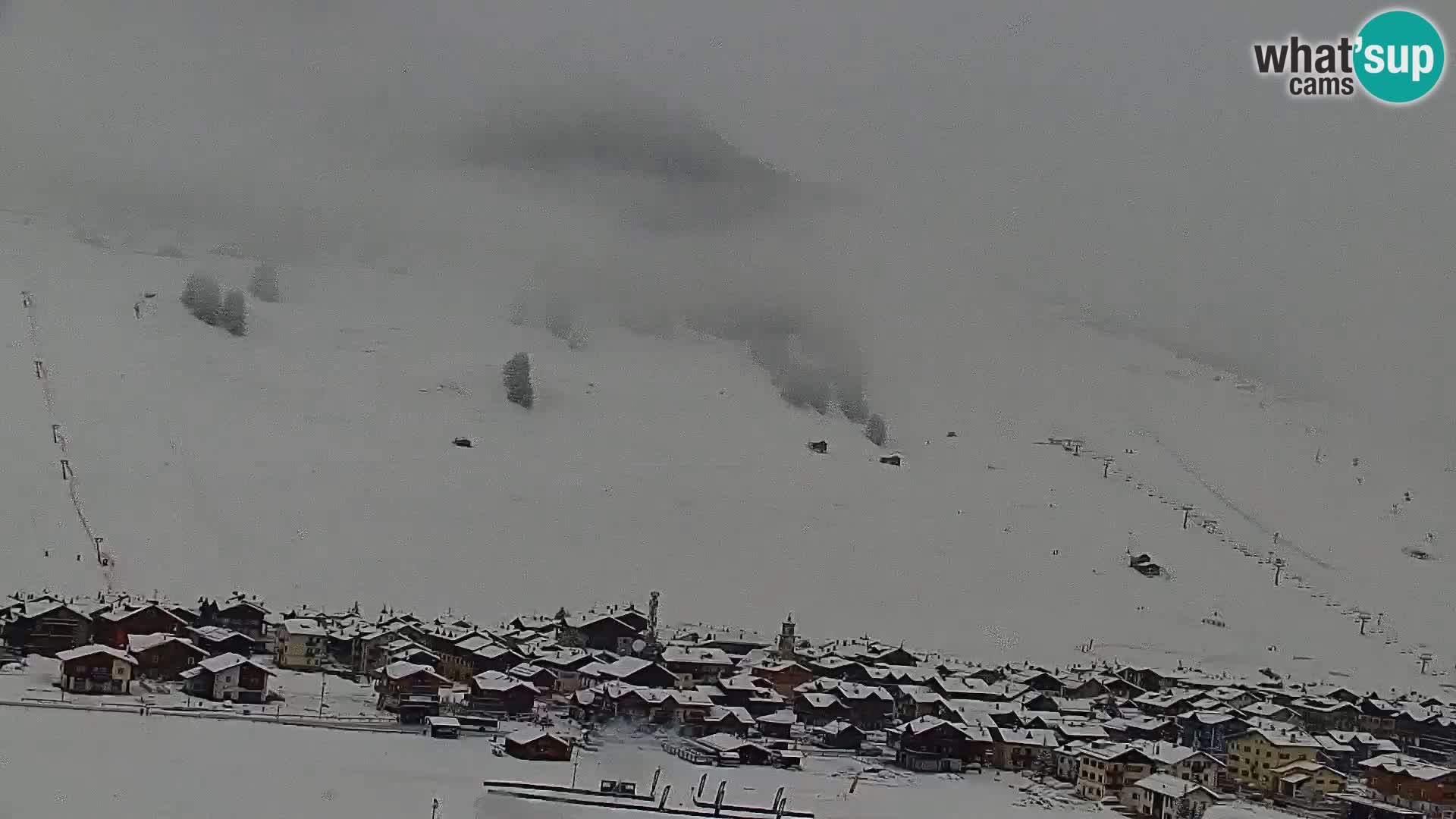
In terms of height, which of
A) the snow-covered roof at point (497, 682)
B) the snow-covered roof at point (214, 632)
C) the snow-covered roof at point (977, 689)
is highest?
the snow-covered roof at point (977, 689)

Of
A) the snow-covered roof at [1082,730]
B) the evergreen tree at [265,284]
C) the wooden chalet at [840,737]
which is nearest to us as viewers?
Result: the wooden chalet at [840,737]

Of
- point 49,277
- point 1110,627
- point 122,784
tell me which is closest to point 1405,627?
point 1110,627

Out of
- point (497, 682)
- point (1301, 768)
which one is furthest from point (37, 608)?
point (1301, 768)

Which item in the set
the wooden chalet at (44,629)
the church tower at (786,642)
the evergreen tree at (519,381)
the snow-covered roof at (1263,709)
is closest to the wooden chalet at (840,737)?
the church tower at (786,642)

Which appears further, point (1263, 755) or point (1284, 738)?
point (1284, 738)

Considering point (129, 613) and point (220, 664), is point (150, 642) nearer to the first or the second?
point (220, 664)

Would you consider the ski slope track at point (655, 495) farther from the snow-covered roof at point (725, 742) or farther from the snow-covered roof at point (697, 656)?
the snow-covered roof at point (725, 742)

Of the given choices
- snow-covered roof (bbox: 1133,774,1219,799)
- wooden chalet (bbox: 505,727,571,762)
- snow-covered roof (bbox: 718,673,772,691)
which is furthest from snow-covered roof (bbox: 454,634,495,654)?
snow-covered roof (bbox: 1133,774,1219,799)
